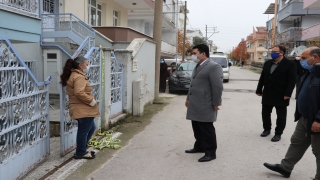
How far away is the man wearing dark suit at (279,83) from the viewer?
585 centimetres

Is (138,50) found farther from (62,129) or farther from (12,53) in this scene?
(12,53)

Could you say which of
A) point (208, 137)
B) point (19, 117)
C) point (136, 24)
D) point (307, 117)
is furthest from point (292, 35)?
point (19, 117)

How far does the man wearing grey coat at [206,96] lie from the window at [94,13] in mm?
12470

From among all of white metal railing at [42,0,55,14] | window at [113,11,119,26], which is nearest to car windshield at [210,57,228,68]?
window at [113,11,119,26]

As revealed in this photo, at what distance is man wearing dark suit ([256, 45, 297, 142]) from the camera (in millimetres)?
5852

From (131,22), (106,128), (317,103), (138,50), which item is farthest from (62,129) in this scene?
(131,22)

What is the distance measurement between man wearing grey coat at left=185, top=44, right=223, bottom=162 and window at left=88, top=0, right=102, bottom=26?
12.5 meters

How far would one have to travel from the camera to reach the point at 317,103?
11.8ft

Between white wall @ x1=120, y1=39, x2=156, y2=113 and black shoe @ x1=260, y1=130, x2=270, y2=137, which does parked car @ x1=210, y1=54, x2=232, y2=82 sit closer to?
white wall @ x1=120, y1=39, x2=156, y2=113

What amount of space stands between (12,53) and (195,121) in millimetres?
2916

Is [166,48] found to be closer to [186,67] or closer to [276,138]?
[186,67]

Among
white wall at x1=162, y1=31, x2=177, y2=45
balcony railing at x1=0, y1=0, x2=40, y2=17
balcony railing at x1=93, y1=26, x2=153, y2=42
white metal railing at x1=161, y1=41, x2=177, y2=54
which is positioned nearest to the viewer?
balcony railing at x1=0, y1=0, x2=40, y2=17

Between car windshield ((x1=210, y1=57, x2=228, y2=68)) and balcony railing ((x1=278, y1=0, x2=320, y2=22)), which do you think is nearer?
car windshield ((x1=210, y1=57, x2=228, y2=68))

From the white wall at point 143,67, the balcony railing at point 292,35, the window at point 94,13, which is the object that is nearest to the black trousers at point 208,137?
the white wall at point 143,67
